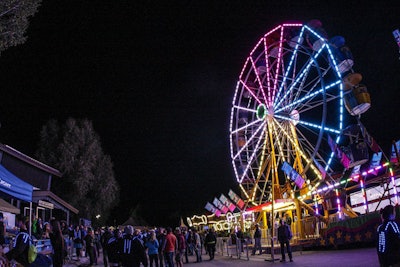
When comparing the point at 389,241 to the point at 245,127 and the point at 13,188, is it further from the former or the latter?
the point at 245,127

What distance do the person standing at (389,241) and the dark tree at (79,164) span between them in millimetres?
35624

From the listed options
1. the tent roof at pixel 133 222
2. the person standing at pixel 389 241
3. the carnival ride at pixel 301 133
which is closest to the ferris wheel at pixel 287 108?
the carnival ride at pixel 301 133

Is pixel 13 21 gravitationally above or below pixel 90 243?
above

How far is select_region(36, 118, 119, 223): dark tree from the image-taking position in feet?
127

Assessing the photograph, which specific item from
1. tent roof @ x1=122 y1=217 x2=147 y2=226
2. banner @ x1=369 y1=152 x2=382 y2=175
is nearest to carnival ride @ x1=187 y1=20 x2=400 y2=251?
banner @ x1=369 y1=152 x2=382 y2=175

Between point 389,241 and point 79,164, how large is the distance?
36.4 metres

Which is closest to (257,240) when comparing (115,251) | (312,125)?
(312,125)

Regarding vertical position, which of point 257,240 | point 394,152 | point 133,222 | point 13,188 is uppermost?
point 394,152

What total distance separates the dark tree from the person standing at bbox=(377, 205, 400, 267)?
35624 mm

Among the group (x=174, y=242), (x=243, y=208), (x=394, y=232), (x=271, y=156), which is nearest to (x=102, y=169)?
(x=243, y=208)

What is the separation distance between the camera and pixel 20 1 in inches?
521

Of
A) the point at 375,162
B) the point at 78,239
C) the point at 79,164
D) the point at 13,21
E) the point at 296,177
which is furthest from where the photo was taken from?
the point at 79,164

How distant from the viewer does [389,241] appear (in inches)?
251

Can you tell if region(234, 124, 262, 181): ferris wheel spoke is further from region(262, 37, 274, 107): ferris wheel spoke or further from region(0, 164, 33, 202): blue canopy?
region(0, 164, 33, 202): blue canopy
